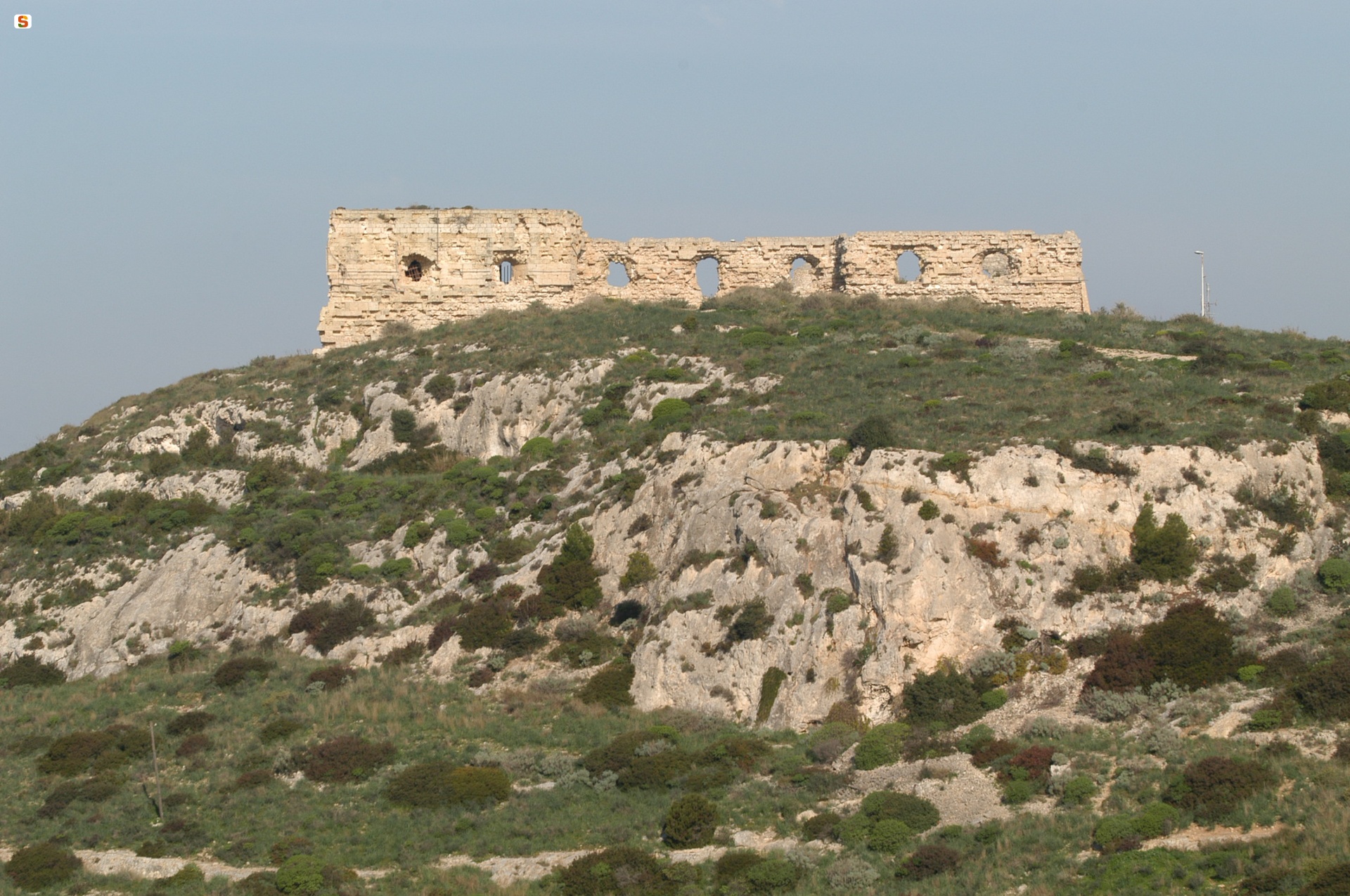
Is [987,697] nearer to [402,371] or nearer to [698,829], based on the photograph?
[698,829]

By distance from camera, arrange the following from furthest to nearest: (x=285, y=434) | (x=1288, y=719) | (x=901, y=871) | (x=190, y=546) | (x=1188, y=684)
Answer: (x=285, y=434) < (x=190, y=546) < (x=1188, y=684) < (x=1288, y=719) < (x=901, y=871)

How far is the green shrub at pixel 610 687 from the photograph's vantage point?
3656 centimetres

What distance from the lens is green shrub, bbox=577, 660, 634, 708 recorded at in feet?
120

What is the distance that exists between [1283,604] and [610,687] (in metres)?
16.8

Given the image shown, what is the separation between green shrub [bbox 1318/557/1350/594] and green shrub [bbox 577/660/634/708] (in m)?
17.5

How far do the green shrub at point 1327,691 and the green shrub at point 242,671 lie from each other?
2681 cm

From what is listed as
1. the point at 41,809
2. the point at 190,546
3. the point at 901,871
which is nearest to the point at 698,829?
the point at 901,871

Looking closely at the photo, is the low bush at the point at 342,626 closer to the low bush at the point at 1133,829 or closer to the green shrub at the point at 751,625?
the green shrub at the point at 751,625

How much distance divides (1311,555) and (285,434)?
34.8 metres

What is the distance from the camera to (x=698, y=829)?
29.9 m

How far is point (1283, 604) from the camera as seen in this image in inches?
1320

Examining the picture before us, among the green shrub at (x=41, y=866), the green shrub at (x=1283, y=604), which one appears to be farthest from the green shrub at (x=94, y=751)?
the green shrub at (x=1283, y=604)

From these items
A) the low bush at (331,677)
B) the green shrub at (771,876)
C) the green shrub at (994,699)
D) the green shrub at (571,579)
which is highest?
the green shrub at (571,579)

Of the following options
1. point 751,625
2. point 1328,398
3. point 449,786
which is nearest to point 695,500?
point 751,625
